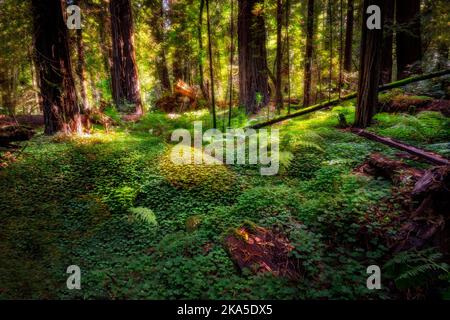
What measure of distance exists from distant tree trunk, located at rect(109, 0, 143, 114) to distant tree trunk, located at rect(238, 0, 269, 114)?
4378 mm

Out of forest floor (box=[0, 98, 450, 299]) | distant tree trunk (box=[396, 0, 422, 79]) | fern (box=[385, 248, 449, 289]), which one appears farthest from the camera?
distant tree trunk (box=[396, 0, 422, 79])

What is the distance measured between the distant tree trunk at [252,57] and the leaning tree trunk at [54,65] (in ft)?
21.4

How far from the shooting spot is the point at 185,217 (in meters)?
4.99

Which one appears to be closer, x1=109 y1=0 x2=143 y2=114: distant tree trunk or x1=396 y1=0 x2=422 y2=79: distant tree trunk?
x1=396 y1=0 x2=422 y2=79: distant tree trunk

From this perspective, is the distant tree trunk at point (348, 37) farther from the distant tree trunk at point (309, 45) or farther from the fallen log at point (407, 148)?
the fallen log at point (407, 148)

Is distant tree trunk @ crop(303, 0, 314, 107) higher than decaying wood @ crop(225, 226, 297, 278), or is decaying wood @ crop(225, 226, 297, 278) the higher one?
distant tree trunk @ crop(303, 0, 314, 107)

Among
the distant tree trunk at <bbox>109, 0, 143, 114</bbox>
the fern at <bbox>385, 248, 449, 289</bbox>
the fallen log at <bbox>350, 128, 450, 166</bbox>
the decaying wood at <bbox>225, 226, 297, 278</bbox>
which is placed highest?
the distant tree trunk at <bbox>109, 0, 143, 114</bbox>

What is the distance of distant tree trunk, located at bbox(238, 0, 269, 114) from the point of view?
1141 cm

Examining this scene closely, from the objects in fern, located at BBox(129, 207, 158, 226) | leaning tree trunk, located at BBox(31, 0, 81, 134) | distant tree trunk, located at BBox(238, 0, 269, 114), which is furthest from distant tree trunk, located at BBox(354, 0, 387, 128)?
leaning tree trunk, located at BBox(31, 0, 81, 134)

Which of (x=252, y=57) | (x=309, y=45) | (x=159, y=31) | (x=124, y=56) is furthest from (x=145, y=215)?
(x=159, y=31)

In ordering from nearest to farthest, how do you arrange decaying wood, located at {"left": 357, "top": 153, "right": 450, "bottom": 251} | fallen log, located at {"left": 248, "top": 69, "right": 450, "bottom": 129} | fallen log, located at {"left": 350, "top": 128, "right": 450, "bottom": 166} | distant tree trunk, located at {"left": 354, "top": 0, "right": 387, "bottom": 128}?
1. decaying wood, located at {"left": 357, "top": 153, "right": 450, "bottom": 251}
2. fallen log, located at {"left": 350, "top": 128, "right": 450, "bottom": 166}
3. distant tree trunk, located at {"left": 354, "top": 0, "right": 387, "bottom": 128}
4. fallen log, located at {"left": 248, "top": 69, "right": 450, "bottom": 129}

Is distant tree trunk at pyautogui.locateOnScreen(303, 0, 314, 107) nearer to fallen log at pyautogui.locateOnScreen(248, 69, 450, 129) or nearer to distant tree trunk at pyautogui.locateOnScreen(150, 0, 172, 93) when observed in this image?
fallen log at pyautogui.locateOnScreen(248, 69, 450, 129)

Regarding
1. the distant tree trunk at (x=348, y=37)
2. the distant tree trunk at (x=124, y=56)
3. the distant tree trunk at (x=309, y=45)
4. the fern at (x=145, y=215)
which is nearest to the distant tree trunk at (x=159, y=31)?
the distant tree trunk at (x=124, y=56)
